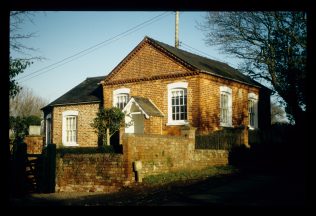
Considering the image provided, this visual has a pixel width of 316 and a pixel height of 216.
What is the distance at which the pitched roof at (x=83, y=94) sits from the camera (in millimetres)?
27250

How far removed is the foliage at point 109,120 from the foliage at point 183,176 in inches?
300

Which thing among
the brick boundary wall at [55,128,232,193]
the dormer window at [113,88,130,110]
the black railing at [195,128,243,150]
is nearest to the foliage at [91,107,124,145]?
the dormer window at [113,88,130,110]

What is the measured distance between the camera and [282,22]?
77.5 ft

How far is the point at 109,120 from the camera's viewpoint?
70.6 ft

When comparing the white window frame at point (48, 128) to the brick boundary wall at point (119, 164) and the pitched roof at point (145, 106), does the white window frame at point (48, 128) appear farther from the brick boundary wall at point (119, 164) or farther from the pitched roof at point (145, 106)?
the brick boundary wall at point (119, 164)

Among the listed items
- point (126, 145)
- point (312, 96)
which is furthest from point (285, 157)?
point (312, 96)

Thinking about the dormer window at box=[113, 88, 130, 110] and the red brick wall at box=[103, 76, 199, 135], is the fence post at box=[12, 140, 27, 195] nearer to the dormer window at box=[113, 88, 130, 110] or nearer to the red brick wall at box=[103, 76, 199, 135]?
the red brick wall at box=[103, 76, 199, 135]

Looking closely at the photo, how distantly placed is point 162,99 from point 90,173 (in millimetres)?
10089

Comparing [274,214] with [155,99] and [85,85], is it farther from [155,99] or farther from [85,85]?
[85,85]

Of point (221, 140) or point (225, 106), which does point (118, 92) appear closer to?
point (225, 106)

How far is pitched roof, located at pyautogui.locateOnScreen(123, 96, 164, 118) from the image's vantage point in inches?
836

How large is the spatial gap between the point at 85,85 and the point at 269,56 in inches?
652

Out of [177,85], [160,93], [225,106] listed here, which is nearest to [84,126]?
[160,93]

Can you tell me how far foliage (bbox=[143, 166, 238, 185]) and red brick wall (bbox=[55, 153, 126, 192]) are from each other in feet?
3.86
